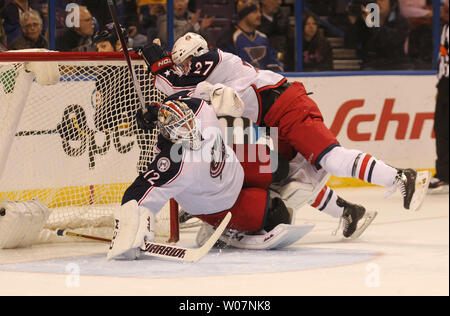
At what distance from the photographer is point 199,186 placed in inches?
167

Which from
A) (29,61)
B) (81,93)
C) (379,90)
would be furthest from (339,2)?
(29,61)

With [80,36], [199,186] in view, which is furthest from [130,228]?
[80,36]

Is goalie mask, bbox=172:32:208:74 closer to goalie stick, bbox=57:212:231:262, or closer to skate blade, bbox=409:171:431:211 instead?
goalie stick, bbox=57:212:231:262

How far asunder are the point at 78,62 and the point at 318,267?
4.52ft

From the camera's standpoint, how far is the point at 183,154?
165 inches

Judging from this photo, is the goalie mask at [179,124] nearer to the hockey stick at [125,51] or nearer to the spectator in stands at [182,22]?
the hockey stick at [125,51]

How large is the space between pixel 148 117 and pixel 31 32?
1.84 metres

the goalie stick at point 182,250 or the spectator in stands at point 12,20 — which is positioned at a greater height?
the spectator in stands at point 12,20

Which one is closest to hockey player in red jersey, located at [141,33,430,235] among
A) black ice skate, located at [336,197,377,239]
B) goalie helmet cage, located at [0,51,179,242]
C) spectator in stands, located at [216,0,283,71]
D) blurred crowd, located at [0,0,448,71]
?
goalie helmet cage, located at [0,51,179,242]

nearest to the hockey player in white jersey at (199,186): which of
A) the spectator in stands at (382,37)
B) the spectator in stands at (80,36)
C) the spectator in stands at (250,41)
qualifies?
the spectator in stands at (80,36)

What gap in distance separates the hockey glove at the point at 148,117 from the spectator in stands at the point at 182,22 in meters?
2.13

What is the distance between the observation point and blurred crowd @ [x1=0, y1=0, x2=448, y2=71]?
5.95 meters

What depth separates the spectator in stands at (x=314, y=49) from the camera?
7.09 meters

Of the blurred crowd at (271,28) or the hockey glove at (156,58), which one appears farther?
the blurred crowd at (271,28)
